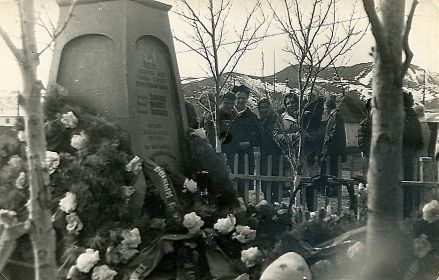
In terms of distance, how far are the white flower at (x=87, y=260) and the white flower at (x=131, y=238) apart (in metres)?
0.19

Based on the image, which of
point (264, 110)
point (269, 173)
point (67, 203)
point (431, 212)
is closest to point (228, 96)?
point (264, 110)

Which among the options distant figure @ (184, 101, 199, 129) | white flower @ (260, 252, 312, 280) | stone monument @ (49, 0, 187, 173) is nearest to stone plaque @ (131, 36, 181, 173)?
stone monument @ (49, 0, 187, 173)

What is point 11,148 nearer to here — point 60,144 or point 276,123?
point 60,144

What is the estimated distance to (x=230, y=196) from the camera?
3957mm

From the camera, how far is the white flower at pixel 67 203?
11.2 feet

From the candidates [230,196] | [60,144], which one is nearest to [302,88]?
[230,196]

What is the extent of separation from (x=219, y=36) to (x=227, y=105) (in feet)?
1.74

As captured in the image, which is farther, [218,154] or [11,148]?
[218,154]

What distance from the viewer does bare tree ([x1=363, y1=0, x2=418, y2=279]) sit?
272 centimetres

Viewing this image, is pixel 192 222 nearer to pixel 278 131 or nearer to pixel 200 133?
pixel 200 133

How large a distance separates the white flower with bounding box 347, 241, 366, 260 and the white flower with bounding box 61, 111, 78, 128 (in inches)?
81.1

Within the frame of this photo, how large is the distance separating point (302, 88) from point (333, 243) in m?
1.12

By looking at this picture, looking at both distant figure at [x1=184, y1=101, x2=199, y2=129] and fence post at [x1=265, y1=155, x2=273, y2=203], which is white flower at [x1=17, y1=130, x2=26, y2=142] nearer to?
distant figure at [x1=184, y1=101, x2=199, y2=129]

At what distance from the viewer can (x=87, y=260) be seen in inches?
128
